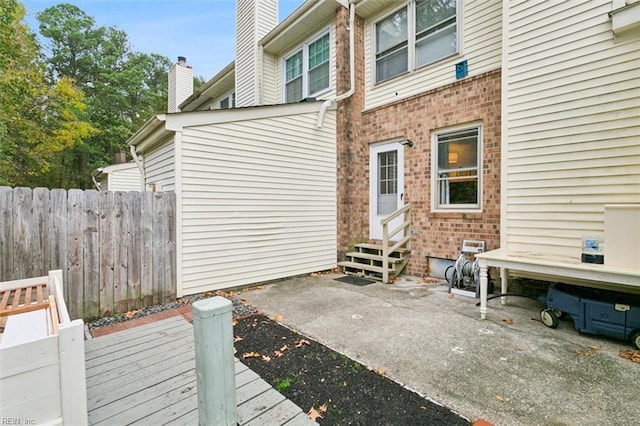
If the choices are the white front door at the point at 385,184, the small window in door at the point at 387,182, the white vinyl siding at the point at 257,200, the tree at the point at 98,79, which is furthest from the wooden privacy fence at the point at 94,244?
the tree at the point at 98,79

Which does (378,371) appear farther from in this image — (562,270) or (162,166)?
(162,166)

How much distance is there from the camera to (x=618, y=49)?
136 inches

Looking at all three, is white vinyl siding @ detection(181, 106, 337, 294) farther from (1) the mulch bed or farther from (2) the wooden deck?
(1) the mulch bed

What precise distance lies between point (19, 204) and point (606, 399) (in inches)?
236

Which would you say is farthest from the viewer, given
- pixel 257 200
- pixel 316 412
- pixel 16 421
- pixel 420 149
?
pixel 420 149

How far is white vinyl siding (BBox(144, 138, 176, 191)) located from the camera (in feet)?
15.7

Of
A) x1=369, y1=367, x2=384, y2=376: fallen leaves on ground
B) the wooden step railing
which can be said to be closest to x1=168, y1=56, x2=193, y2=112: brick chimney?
the wooden step railing

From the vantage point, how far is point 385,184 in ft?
22.2

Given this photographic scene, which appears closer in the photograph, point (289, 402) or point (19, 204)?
point (289, 402)

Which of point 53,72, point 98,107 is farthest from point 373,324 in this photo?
point 53,72

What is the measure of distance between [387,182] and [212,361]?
574 centimetres

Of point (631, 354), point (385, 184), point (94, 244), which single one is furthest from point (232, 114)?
point (631, 354)

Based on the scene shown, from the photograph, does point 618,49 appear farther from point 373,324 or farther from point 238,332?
point 238,332

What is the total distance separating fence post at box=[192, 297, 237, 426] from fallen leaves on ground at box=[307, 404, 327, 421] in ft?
1.83
